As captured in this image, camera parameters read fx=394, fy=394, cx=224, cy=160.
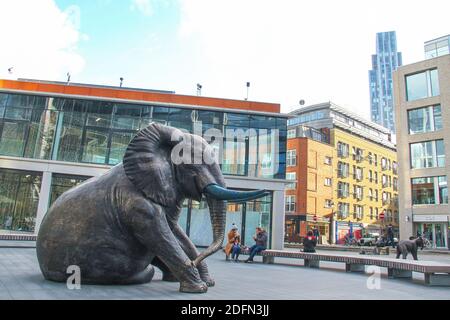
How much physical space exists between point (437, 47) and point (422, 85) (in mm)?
4213

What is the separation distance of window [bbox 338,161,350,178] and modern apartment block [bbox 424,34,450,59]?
1795 cm

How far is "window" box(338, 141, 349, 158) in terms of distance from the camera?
52.1 m

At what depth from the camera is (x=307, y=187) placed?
45.7 m

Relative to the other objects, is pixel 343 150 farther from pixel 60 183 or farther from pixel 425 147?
pixel 60 183

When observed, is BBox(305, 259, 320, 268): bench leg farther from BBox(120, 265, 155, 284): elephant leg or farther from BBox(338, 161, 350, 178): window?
BBox(338, 161, 350, 178): window

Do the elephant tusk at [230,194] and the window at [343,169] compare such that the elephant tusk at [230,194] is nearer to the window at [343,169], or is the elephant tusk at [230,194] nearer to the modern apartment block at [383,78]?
the window at [343,169]

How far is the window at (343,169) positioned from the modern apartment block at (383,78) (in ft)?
386

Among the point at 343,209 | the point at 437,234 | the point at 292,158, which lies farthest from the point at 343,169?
the point at 437,234

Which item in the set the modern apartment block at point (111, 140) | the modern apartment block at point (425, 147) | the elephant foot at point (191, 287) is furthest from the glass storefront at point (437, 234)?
the elephant foot at point (191, 287)

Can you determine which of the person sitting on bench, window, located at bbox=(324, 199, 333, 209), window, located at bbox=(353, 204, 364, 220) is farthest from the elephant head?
window, located at bbox=(353, 204, 364, 220)

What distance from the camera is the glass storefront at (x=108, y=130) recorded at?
22.5 m
